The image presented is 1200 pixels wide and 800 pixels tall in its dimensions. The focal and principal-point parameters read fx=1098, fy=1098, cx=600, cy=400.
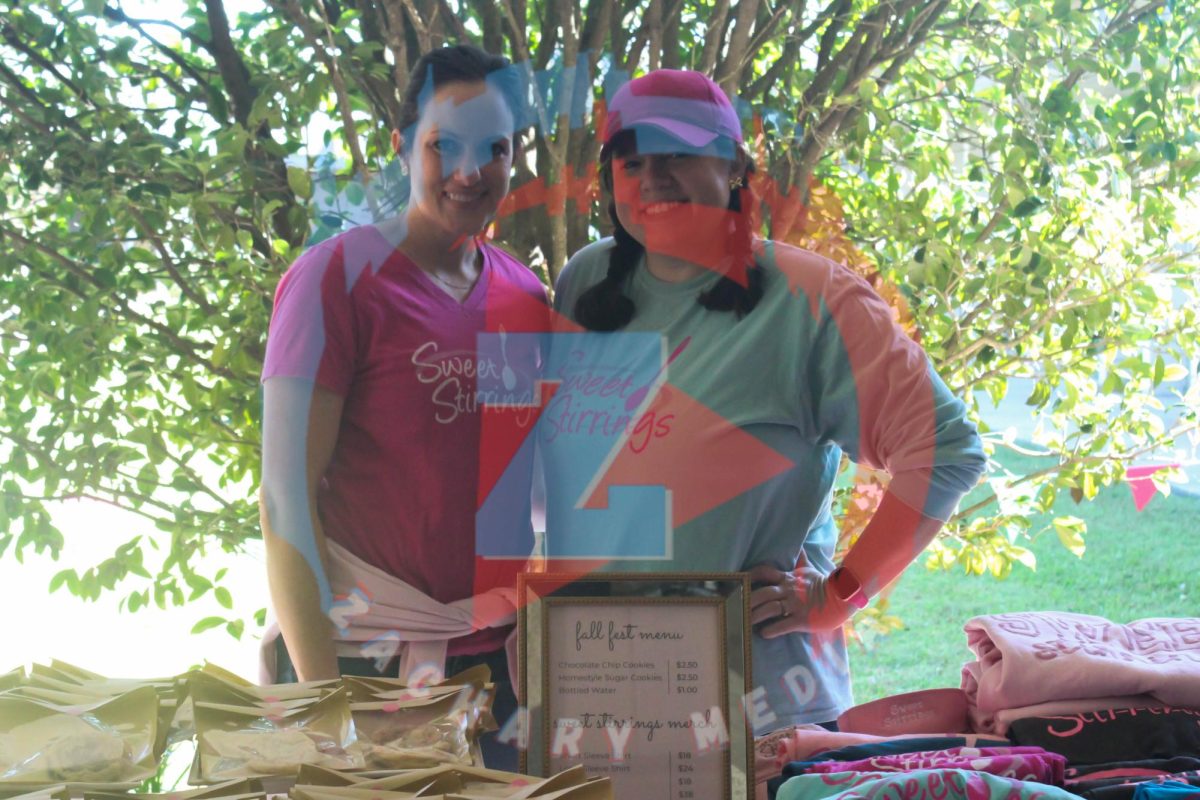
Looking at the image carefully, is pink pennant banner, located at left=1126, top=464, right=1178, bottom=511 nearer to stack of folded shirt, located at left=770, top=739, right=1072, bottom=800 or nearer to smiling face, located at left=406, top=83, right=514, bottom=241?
stack of folded shirt, located at left=770, top=739, right=1072, bottom=800

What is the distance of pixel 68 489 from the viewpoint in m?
1.41

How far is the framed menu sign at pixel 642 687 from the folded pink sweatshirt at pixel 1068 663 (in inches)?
8.8

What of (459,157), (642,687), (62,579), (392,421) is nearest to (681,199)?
(459,157)

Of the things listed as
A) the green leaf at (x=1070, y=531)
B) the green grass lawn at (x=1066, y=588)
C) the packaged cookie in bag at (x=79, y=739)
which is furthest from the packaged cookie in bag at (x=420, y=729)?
the green grass lawn at (x=1066, y=588)

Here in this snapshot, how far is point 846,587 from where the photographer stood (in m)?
0.88

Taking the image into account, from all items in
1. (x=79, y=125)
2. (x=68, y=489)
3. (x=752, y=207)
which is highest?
(x=79, y=125)

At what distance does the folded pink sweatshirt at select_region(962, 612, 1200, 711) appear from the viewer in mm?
756

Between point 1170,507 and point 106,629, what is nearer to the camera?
point 106,629

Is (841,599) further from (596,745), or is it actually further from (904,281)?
(904,281)

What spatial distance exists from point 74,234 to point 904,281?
0.99m

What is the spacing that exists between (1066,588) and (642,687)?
169 cm

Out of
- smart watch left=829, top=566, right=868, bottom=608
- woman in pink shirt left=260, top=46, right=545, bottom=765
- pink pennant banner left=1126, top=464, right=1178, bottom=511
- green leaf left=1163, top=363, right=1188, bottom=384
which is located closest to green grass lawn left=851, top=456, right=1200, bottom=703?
pink pennant banner left=1126, top=464, right=1178, bottom=511

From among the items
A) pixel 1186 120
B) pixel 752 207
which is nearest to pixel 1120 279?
pixel 1186 120

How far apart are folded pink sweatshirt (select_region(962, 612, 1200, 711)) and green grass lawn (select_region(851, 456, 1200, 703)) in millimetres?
937
